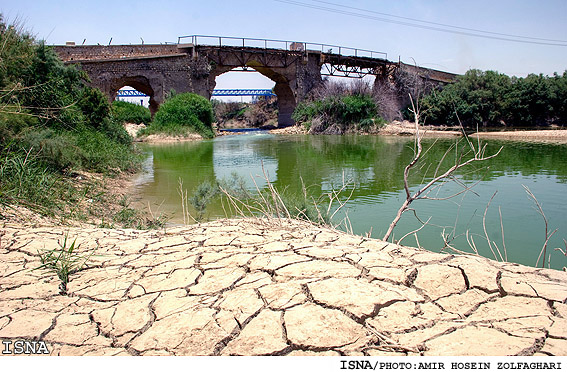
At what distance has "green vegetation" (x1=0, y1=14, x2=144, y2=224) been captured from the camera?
579 centimetres

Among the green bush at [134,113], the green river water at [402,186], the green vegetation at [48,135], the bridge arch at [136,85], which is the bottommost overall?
the green river water at [402,186]

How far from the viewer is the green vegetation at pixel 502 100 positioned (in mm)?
34656

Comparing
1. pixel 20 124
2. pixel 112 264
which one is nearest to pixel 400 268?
pixel 112 264

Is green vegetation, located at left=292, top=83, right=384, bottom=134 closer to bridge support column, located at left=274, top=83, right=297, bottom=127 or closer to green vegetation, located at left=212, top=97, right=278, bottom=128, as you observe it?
bridge support column, located at left=274, top=83, right=297, bottom=127

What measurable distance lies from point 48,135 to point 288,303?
26.4 feet

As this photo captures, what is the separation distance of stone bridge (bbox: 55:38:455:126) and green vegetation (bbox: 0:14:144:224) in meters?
9.47

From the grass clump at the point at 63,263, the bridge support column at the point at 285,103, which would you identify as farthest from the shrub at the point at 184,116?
the grass clump at the point at 63,263

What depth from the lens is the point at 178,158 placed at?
1592 cm

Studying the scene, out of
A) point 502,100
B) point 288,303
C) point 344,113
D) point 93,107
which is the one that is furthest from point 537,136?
point 288,303

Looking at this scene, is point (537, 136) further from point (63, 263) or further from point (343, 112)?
point (63, 263)

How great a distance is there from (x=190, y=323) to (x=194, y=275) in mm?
676

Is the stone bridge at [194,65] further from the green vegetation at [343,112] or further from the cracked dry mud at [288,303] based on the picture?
the cracked dry mud at [288,303]

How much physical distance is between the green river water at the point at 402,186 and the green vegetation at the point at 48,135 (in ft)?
4.41

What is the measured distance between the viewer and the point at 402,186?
10070mm
